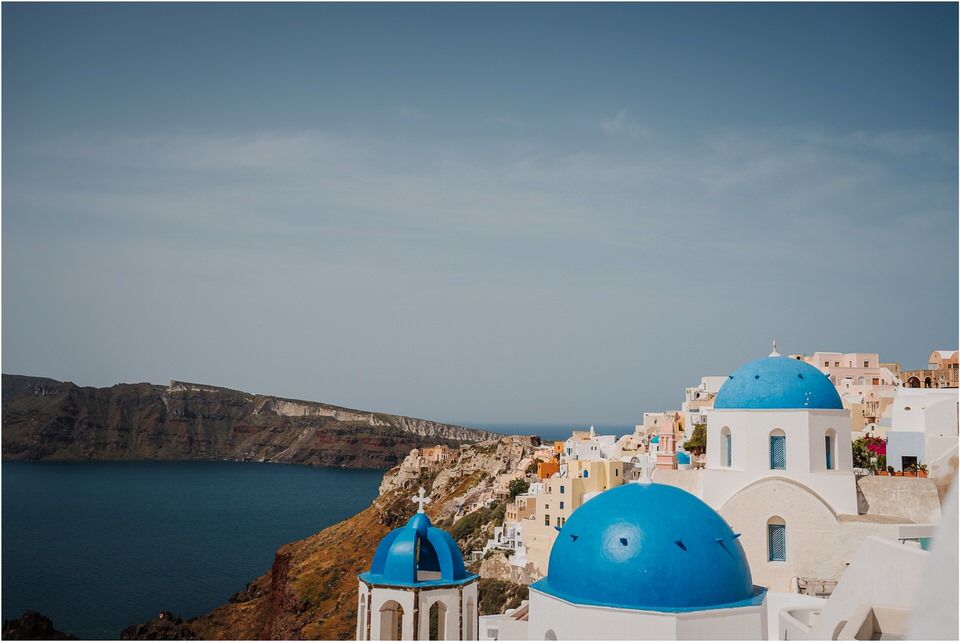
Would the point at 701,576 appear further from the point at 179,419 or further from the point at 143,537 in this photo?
the point at 179,419

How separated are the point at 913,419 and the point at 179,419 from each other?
487 ft

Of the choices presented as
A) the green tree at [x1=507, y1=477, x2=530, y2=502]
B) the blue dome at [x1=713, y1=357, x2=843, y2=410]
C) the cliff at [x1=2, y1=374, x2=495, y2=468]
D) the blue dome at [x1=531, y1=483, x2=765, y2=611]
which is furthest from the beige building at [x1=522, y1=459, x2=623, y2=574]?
the cliff at [x1=2, y1=374, x2=495, y2=468]

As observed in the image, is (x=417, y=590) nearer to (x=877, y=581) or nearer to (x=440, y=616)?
(x=440, y=616)

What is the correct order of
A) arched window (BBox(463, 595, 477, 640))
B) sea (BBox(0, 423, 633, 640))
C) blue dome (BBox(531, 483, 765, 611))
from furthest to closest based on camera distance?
sea (BBox(0, 423, 633, 640)) → arched window (BBox(463, 595, 477, 640)) → blue dome (BBox(531, 483, 765, 611))

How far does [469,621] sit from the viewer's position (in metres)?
10.8

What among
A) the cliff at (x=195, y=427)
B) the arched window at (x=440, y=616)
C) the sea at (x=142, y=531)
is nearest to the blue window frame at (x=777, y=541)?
the arched window at (x=440, y=616)

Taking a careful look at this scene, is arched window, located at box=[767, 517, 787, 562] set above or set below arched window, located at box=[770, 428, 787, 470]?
below

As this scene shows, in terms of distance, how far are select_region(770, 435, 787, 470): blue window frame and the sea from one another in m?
26.0

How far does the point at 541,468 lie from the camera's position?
41438 mm

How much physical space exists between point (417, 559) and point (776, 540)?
A: 7.95 meters

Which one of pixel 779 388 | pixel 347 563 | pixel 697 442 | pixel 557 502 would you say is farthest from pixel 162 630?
pixel 779 388

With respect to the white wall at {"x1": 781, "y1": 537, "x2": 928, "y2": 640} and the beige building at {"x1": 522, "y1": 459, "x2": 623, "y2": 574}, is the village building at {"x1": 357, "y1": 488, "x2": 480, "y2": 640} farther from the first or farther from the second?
the beige building at {"x1": 522, "y1": 459, "x2": 623, "y2": 574}

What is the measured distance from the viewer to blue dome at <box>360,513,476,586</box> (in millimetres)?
10500

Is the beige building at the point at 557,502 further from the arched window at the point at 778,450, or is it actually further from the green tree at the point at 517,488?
the arched window at the point at 778,450
